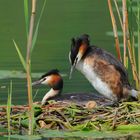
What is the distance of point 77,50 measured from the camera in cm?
1159

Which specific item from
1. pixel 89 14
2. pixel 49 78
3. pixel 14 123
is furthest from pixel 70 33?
pixel 14 123

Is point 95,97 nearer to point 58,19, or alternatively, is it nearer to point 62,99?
point 62,99

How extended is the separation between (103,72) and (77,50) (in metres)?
0.46

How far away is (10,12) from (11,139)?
1421cm

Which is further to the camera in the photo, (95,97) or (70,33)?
(70,33)

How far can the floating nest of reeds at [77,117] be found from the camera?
1078 cm

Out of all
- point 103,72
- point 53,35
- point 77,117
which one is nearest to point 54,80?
point 103,72

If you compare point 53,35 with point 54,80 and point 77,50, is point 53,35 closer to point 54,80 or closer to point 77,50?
point 54,80

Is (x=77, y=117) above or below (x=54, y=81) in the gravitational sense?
below

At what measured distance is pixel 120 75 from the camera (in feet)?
38.7

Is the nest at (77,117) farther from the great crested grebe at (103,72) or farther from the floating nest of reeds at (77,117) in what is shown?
the great crested grebe at (103,72)

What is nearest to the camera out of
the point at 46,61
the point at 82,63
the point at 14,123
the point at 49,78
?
the point at 14,123

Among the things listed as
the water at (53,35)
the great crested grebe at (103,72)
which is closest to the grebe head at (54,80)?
the water at (53,35)

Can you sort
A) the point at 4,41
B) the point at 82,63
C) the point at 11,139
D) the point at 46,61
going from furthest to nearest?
the point at 4,41
the point at 46,61
the point at 82,63
the point at 11,139
